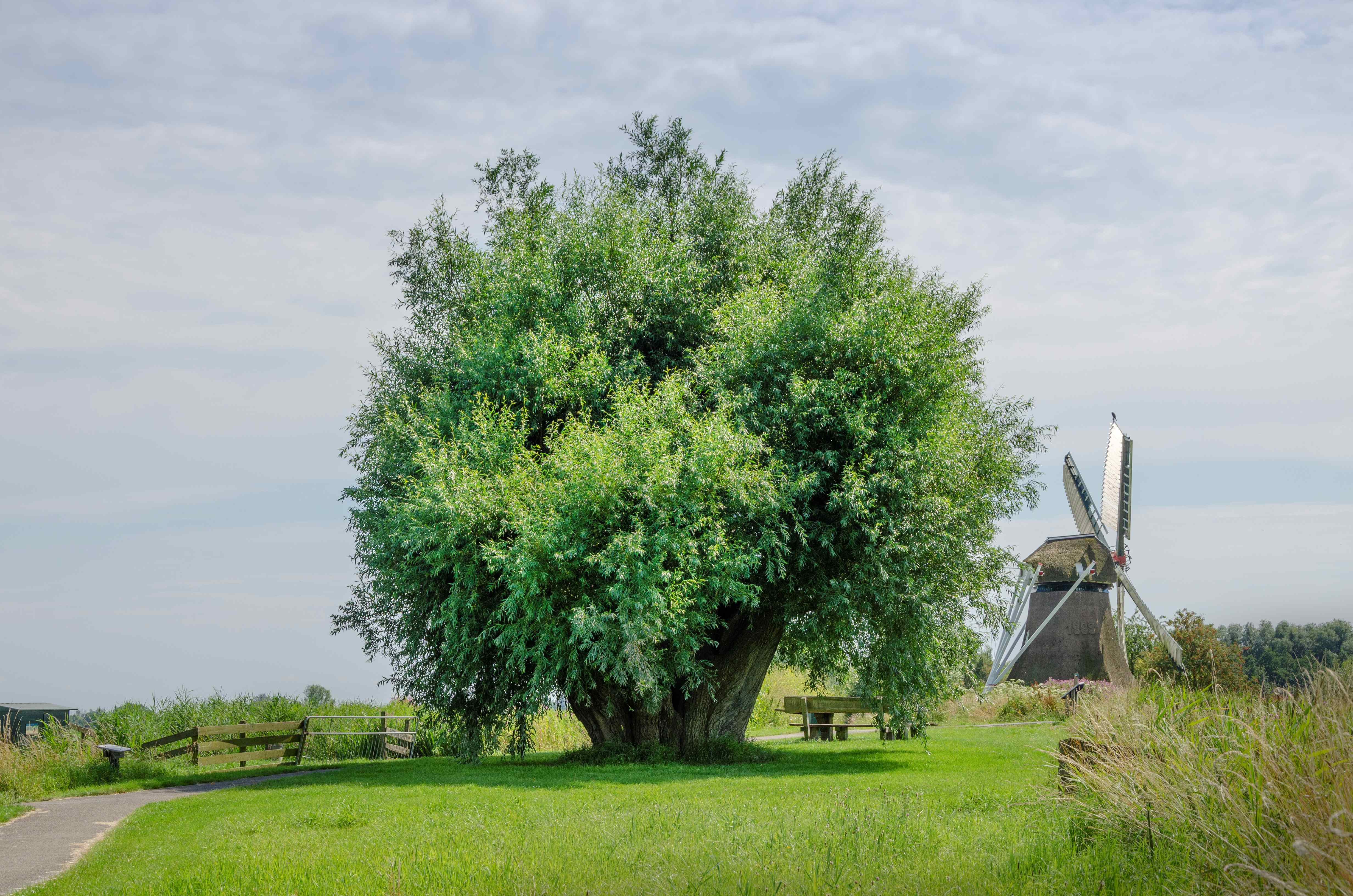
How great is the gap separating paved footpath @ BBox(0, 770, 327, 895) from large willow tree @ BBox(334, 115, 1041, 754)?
535 cm

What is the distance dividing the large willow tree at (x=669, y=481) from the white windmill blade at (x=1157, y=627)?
1901cm

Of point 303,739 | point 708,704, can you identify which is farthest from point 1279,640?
point 303,739

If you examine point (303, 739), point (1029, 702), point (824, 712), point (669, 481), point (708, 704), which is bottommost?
point (1029, 702)

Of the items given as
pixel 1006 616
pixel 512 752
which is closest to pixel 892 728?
pixel 1006 616

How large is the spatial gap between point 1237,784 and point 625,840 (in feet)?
18.0

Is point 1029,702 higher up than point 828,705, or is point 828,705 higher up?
point 828,705

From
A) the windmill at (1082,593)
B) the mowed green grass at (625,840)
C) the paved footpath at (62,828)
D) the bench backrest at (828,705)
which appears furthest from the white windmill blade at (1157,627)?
the paved footpath at (62,828)

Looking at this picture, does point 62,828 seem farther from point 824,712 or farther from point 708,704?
point 824,712

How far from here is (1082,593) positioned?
4556cm

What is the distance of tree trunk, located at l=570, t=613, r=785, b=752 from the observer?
826 inches

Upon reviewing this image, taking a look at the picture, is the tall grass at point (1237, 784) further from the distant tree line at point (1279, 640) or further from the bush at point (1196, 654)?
the bush at point (1196, 654)

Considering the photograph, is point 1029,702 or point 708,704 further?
point 1029,702

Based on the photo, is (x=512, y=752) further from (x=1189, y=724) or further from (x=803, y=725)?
(x=1189, y=724)

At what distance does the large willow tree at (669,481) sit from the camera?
705 inches
